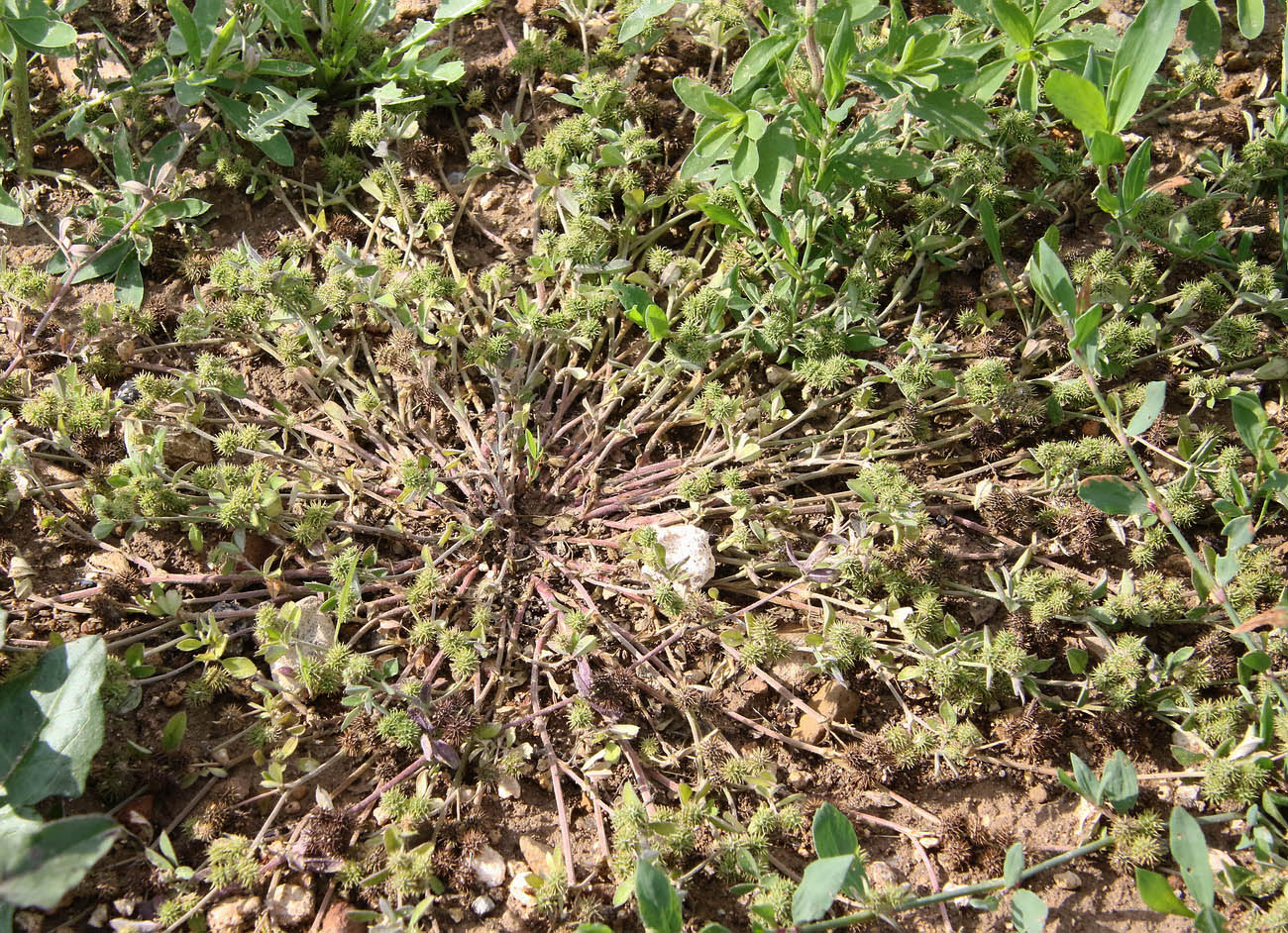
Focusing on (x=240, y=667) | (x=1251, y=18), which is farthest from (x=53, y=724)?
(x=1251, y=18)

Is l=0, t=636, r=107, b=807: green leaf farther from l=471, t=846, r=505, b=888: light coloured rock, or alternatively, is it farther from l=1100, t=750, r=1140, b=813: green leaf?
l=1100, t=750, r=1140, b=813: green leaf

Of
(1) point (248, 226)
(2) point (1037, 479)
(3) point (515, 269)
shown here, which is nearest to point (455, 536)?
(3) point (515, 269)

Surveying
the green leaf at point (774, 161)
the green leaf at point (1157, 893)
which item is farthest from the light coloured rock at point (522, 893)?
the green leaf at point (774, 161)

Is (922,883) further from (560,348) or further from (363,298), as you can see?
(363,298)

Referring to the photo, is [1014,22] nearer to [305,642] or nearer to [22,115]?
[305,642]

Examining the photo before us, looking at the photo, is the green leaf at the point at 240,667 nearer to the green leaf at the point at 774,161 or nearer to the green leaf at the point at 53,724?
the green leaf at the point at 53,724
